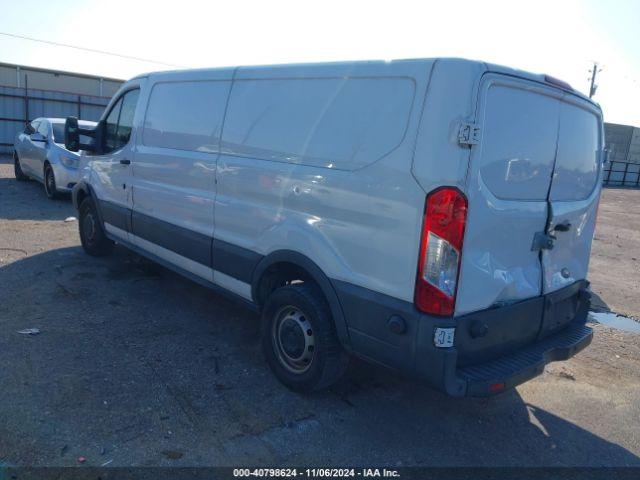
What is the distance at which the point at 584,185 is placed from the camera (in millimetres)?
3895

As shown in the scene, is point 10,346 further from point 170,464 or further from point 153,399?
point 170,464

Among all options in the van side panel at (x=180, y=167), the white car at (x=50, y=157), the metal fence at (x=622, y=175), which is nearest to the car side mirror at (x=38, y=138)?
the white car at (x=50, y=157)

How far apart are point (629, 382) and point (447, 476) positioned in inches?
92.8

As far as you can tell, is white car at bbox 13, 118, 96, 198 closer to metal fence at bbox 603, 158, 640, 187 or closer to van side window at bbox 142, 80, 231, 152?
van side window at bbox 142, 80, 231, 152

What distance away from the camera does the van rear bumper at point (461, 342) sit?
2.92 m

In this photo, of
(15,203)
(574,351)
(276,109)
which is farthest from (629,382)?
(15,203)

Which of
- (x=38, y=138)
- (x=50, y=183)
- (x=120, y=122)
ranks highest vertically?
(x=120, y=122)

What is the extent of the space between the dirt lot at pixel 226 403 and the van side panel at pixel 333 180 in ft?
3.31

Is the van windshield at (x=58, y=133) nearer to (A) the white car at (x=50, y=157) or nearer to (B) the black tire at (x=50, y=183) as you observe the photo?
(A) the white car at (x=50, y=157)

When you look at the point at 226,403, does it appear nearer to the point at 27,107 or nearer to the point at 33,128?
the point at 33,128

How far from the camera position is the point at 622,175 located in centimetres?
3394

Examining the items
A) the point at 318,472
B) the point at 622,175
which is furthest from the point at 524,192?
the point at 622,175

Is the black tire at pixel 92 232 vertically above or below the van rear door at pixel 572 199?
below

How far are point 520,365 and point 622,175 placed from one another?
119 feet
